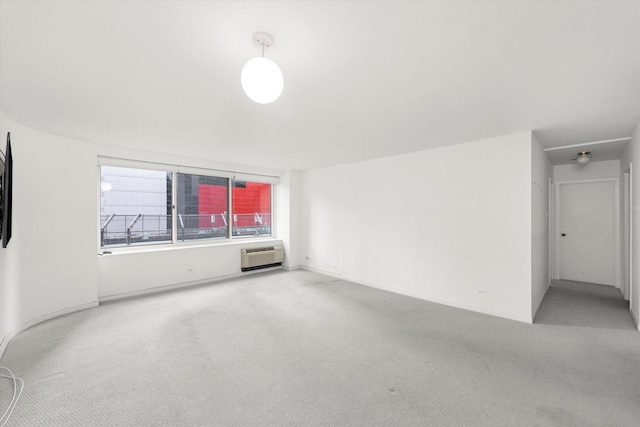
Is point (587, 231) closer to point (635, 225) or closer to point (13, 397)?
point (635, 225)

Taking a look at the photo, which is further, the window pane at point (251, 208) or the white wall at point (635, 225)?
the window pane at point (251, 208)

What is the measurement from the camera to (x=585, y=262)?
5.39 metres

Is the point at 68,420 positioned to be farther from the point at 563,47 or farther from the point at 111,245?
the point at 563,47

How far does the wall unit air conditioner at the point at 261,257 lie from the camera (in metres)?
5.83

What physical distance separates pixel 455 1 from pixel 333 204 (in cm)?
470

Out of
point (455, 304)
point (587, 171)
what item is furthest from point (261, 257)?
point (587, 171)

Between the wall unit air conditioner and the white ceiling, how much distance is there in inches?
124

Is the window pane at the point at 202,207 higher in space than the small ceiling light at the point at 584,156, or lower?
lower

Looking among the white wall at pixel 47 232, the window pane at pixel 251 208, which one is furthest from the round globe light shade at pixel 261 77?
the window pane at pixel 251 208

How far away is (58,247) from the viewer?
12.1ft

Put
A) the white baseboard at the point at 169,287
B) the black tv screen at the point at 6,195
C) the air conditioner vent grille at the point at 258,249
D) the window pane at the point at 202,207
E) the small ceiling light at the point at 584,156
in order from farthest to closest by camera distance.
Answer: the air conditioner vent grille at the point at 258,249, the window pane at the point at 202,207, the small ceiling light at the point at 584,156, the white baseboard at the point at 169,287, the black tv screen at the point at 6,195

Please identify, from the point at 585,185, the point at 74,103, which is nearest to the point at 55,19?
the point at 74,103

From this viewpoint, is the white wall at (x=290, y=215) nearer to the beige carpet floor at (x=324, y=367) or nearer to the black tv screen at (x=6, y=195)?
the beige carpet floor at (x=324, y=367)

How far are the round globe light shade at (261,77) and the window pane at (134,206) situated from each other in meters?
4.34
